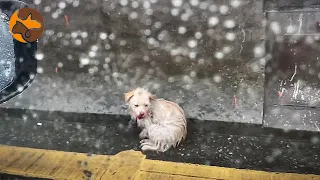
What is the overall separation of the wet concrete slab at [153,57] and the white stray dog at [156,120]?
0.45m

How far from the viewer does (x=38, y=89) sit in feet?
16.6

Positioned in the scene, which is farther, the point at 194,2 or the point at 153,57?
the point at 153,57

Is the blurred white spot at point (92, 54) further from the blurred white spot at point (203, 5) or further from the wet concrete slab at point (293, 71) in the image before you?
the wet concrete slab at point (293, 71)

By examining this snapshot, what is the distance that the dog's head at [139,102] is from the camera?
13.2 ft

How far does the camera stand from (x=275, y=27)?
164 inches

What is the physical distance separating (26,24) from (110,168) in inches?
91.0

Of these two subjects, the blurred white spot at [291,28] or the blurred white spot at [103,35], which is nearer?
the blurred white spot at [291,28]

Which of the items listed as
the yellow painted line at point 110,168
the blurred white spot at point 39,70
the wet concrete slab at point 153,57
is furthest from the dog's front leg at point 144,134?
the blurred white spot at point 39,70

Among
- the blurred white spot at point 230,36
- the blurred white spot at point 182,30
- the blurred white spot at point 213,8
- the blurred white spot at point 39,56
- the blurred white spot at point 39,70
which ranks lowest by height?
the blurred white spot at point 39,70

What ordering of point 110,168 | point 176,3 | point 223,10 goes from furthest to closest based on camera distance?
point 176,3
point 223,10
point 110,168

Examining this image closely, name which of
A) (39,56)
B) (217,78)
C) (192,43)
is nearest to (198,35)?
(192,43)

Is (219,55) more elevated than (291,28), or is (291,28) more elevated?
(291,28)

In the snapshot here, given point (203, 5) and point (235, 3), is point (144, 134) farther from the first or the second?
point (235, 3)

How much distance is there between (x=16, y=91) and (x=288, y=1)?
3.59 m
